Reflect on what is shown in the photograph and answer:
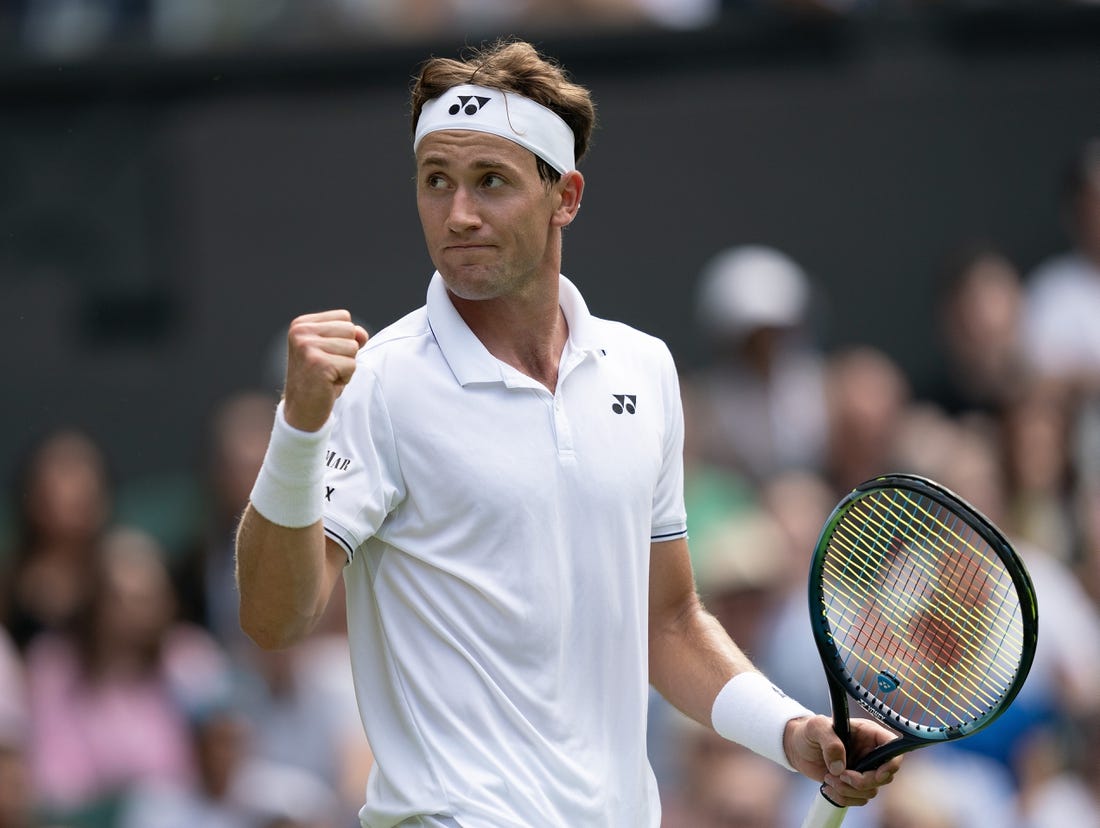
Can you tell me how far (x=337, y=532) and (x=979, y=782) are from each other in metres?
3.80

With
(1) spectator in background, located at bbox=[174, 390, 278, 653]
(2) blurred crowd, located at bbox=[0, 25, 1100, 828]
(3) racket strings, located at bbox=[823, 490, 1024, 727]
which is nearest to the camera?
(3) racket strings, located at bbox=[823, 490, 1024, 727]

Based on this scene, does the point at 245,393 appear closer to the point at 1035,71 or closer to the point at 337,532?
the point at 1035,71

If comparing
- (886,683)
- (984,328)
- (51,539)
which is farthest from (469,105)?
(984,328)

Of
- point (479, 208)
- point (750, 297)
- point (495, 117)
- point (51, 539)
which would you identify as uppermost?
point (495, 117)

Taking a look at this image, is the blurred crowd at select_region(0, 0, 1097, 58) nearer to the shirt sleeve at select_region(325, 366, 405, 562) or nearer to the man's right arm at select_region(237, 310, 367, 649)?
the shirt sleeve at select_region(325, 366, 405, 562)

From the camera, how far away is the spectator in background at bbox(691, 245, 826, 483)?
24.9 feet

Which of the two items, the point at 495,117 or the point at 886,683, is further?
the point at 886,683

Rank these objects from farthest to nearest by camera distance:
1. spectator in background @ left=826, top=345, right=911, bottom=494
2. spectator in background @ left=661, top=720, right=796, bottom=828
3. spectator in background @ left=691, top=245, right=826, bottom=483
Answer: spectator in background @ left=691, top=245, right=826, bottom=483 < spectator in background @ left=826, top=345, right=911, bottom=494 < spectator in background @ left=661, top=720, right=796, bottom=828

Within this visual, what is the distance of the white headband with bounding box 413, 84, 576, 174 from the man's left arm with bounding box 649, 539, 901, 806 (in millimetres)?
816

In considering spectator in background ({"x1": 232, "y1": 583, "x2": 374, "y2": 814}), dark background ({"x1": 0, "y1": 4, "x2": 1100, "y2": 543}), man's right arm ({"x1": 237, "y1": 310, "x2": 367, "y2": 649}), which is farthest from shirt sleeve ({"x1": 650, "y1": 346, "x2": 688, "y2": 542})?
dark background ({"x1": 0, "y1": 4, "x2": 1100, "y2": 543})

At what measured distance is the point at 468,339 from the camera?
3.47 meters

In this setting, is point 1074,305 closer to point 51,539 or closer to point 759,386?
point 759,386

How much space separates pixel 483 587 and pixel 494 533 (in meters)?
0.09

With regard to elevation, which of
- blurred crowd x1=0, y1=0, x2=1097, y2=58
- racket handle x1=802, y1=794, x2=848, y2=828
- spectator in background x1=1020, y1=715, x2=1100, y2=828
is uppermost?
blurred crowd x1=0, y1=0, x2=1097, y2=58
